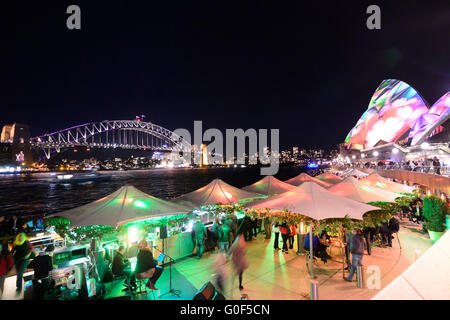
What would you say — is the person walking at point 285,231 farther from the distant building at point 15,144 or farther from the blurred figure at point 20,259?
the distant building at point 15,144

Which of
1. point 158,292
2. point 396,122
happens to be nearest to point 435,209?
point 158,292

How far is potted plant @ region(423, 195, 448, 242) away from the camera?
8.47m

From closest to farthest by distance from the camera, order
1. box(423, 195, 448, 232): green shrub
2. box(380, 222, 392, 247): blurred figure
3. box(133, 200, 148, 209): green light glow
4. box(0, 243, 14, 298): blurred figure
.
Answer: box(0, 243, 14, 298): blurred figure < box(133, 200, 148, 209): green light glow < box(380, 222, 392, 247): blurred figure < box(423, 195, 448, 232): green shrub

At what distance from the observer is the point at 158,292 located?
5605 mm

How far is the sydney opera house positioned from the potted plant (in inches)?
1059

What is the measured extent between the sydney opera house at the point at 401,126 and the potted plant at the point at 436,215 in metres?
26.9

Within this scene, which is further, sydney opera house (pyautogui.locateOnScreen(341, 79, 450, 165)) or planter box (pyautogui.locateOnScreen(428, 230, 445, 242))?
sydney opera house (pyautogui.locateOnScreen(341, 79, 450, 165))

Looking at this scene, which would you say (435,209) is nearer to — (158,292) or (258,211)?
(258,211)

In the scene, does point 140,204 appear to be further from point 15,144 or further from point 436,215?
point 15,144

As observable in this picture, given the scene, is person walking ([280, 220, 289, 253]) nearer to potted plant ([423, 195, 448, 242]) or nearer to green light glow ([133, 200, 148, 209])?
green light glow ([133, 200, 148, 209])

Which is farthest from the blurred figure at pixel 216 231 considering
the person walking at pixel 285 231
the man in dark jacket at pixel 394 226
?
the man in dark jacket at pixel 394 226

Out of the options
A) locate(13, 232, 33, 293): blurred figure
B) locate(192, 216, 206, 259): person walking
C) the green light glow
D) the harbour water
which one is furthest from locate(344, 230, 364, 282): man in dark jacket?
the harbour water

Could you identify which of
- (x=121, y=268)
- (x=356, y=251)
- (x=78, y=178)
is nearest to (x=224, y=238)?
(x=121, y=268)

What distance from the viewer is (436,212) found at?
8.50m
